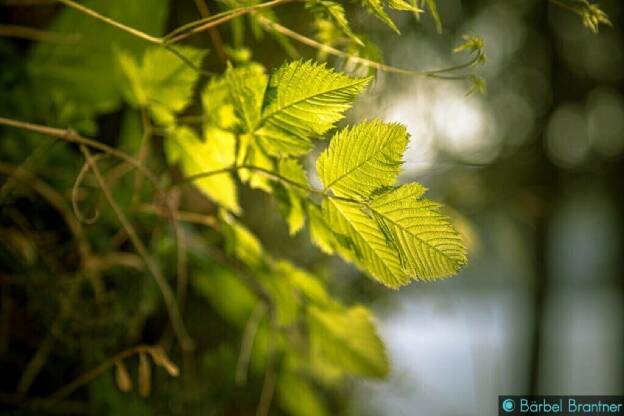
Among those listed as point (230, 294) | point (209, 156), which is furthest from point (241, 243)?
point (230, 294)

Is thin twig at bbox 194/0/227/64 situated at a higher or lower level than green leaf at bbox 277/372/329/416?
higher

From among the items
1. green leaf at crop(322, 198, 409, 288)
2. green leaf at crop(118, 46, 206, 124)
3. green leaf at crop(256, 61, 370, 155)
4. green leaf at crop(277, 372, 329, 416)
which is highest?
green leaf at crop(118, 46, 206, 124)

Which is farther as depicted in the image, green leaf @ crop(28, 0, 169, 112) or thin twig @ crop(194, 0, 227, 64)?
green leaf @ crop(28, 0, 169, 112)

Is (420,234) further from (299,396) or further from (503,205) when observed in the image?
(503,205)

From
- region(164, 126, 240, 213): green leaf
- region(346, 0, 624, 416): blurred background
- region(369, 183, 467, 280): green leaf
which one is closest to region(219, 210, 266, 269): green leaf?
region(164, 126, 240, 213): green leaf

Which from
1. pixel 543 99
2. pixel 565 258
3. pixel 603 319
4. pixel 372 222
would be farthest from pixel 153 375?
pixel 603 319

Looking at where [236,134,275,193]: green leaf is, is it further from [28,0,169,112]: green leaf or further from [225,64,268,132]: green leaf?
[28,0,169,112]: green leaf

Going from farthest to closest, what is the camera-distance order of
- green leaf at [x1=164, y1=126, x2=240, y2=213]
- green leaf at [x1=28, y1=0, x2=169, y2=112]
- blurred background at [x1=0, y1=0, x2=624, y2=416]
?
1. blurred background at [x1=0, y1=0, x2=624, y2=416]
2. green leaf at [x1=28, y1=0, x2=169, y2=112]
3. green leaf at [x1=164, y1=126, x2=240, y2=213]
